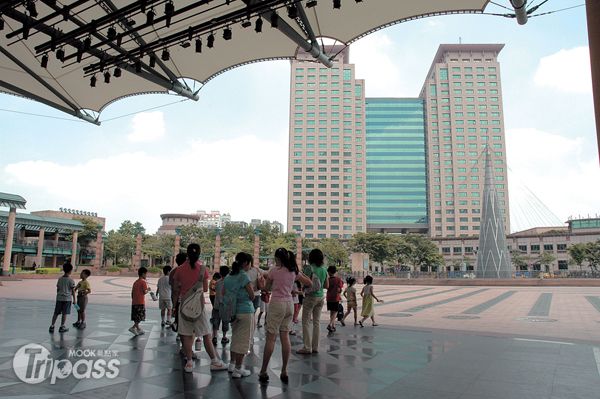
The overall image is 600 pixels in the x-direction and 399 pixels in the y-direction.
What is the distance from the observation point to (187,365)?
5578 mm

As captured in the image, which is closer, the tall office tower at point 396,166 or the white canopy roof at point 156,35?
the white canopy roof at point 156,35

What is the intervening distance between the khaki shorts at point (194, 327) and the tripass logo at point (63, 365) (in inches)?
38.6

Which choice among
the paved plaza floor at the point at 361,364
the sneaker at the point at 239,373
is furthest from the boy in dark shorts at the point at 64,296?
the sneaker at the point at 239,373

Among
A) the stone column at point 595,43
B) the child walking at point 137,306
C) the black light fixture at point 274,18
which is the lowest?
the child walking at point 137,306

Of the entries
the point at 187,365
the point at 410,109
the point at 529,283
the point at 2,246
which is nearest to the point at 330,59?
the point at 187,365

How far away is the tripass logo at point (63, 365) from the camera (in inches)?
208

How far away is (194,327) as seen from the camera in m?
5.71

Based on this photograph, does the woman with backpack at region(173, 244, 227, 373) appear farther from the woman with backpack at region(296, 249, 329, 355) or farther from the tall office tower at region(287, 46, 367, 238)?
the tall office tower at region(287, 46, 367, 238)

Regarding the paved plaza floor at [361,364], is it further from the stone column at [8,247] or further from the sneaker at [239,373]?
the stone column at [8,247]

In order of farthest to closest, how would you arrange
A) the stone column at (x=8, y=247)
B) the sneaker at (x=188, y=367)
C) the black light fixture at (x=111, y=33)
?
the stone column at (x=8, y=247), the black light fixture at (x=111, y=33), the sneaker at (x=188, y=367)

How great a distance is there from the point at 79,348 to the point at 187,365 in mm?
2711

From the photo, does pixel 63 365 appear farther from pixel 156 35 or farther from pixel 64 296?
pixel 156 35

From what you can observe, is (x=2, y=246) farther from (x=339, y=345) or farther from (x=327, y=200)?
(x=327, y=200)

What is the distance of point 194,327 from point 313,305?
2.17 meters
